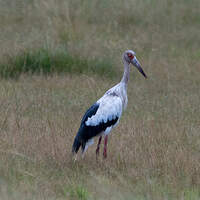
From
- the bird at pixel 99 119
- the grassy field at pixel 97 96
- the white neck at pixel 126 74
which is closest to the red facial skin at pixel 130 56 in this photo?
the white neck at pixel 126 74

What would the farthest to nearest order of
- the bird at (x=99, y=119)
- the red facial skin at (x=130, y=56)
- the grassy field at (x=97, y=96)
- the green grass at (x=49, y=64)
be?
the green grass at (x=49, y=64), the red facial skin at (x=130, y=56), the bird at (x=99, y=119), the grassy field at (x=97, y=96)

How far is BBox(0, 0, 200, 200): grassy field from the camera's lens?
539cm

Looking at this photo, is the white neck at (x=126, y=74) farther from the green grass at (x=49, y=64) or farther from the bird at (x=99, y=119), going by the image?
the green grass at (x=49, y=64)

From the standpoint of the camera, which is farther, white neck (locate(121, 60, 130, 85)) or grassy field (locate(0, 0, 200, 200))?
white neck (locate(121, 60, 130, 85))

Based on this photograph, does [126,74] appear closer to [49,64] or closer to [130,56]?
[130,56]

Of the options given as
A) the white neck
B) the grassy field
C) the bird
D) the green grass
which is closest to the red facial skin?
the white neck

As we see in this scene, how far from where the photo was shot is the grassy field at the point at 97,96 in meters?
5.39

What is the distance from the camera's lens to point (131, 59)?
6844mm

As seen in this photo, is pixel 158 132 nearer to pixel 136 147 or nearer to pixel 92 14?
pixel 136 147

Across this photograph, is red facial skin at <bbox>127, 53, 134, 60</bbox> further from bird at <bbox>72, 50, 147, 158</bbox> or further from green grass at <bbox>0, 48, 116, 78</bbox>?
green grass at <bbox>0, 48, 116, 78</bbox>

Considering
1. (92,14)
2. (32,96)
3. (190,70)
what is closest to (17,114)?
(32,96)

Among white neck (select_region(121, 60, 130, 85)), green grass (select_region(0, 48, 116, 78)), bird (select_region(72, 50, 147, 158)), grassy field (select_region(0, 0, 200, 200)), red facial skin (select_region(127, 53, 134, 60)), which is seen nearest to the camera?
grassy field (select_region(0, 0, 200, 200))

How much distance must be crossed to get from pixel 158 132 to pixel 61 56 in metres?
3.67

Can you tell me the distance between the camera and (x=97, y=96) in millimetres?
8969
